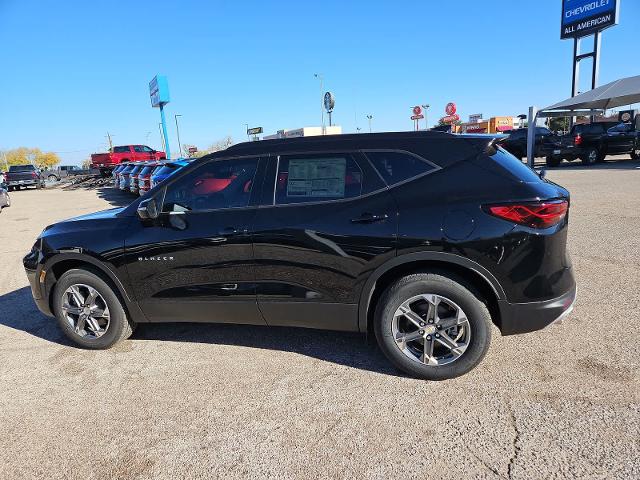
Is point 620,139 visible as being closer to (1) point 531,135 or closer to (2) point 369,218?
(1) point 531,135

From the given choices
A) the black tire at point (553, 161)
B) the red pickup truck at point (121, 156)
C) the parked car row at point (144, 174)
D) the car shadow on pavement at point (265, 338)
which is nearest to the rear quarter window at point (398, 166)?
the car shadow on pavement at point (265, 338)

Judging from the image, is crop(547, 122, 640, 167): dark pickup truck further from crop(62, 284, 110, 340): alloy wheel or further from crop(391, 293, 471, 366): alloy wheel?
crop(62, 284, 110, 340): alloy wheel

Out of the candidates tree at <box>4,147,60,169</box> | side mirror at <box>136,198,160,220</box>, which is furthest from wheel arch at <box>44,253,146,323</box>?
tree at <box>4,147,60,169</box>

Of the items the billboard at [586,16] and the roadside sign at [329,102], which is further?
the roadside sign at [329,102]

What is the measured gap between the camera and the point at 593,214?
839 centimetres

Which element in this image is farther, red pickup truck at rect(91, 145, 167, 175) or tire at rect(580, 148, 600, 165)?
red pickup truck at rect(91, 145, 167, 175)

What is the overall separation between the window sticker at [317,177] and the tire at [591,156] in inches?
844

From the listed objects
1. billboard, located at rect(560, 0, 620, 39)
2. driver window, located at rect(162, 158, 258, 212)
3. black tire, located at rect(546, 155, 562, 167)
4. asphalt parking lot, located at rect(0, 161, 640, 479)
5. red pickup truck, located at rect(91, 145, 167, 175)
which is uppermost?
billboard, located at rect(560, 0, 620, 39)

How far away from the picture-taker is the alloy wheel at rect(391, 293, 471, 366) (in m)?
2.95

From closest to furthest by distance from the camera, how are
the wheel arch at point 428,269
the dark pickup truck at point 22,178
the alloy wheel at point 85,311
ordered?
the wheel arch at point 428,269 → the alloy wheel at point 85,311 → the dark pickup truck at point 22,178

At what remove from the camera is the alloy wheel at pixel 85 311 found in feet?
12.4

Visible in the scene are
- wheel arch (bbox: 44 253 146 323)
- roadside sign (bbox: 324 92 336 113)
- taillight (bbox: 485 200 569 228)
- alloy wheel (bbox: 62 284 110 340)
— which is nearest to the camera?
taillight (bbox: 485 200 569 228)

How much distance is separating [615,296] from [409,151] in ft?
9.46

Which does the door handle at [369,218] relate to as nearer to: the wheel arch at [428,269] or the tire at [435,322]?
the wheel arch at [428,269]
